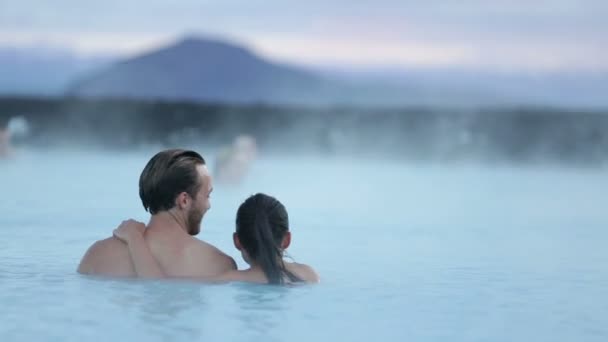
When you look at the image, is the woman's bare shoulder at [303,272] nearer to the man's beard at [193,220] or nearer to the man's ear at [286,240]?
the man's ear at [286,240]

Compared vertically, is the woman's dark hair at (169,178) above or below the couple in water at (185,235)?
above

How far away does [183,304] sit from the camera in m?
3.22

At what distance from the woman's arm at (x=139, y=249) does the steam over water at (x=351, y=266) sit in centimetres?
5

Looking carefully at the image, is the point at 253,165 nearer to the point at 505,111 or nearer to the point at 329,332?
Result: the point at 505,111

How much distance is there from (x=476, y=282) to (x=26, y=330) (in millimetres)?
1847

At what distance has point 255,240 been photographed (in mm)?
3393

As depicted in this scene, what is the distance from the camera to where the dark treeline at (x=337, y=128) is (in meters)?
13.6

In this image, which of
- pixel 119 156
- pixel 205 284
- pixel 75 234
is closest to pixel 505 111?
pixel 119 156

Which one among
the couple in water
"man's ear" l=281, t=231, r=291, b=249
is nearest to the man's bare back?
the couple in water

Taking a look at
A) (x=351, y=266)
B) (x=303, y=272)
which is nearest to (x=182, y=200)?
(x=303, y=272)

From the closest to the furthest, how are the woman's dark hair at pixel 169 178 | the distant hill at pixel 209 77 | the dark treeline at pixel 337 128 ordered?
the woman's dark hair at pixel 169 178 → the dark treeline at pixel 337 128 → the distant hill at pixel 209 77

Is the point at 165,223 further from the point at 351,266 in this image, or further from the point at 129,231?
the point at 351,266

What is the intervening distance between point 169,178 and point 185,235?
0.68ft

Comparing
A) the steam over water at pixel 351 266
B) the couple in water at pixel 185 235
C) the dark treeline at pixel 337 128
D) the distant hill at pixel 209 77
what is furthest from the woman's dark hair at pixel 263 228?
the distant hill at pixel 209 77
